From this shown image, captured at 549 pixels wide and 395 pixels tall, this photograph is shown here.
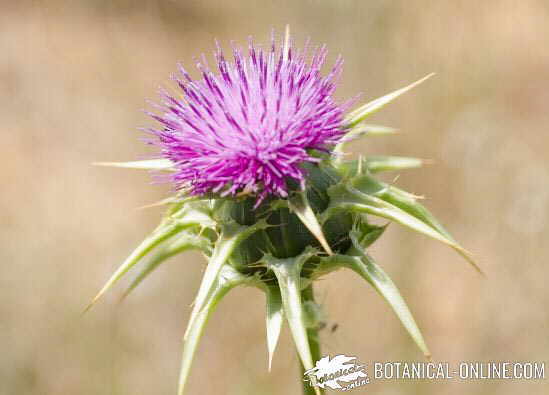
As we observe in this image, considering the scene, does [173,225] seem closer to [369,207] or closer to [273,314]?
[273,314]

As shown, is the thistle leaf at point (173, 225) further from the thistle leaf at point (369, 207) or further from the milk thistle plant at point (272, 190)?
the thistle leaf at point (369, 207)

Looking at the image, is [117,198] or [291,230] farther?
[117,198]

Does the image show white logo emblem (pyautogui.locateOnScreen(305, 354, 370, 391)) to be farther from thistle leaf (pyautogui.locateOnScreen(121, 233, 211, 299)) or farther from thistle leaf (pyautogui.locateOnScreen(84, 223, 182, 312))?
thistle leaf (pyautogui.locateOnScreen(84, 223, 182, 312))

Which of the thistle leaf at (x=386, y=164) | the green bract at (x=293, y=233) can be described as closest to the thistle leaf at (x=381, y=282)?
the green bract at (x=293, y=233)

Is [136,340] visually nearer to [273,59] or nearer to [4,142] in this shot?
[4,142]

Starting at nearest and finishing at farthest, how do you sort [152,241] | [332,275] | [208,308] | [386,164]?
[208,308] → [152,241] → [386,164] → [332,275]

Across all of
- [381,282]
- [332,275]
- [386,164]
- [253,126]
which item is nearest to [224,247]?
[253,126]

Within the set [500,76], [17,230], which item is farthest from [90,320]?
[500,76]

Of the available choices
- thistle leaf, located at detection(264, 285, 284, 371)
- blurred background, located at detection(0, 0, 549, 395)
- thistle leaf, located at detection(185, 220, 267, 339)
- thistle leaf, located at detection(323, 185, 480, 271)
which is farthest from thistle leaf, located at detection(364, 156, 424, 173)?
blurred background, located at detection(0, 0, 549, 395)
